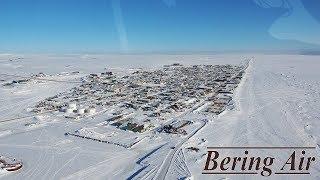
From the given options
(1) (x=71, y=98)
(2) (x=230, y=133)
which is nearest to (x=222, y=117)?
(2) (x=230, y=133)

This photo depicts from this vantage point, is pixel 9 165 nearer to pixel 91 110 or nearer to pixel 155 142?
pixel 155 142

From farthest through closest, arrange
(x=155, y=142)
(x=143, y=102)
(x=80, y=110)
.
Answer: (x=143, y=102)
(x=80, y=110)
(x=155, y=142)

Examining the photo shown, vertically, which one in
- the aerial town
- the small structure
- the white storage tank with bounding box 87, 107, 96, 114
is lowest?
the aerial town

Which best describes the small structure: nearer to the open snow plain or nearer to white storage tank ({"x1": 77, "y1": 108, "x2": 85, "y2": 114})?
the open snow plain

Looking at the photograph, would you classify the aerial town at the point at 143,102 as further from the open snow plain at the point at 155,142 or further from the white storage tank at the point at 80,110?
the open snow plain at the point at 155,142

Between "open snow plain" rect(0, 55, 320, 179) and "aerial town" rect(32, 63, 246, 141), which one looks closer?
"open snow plain" rect(0, 55, 320, 179)

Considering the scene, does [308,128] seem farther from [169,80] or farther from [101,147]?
[169,80]

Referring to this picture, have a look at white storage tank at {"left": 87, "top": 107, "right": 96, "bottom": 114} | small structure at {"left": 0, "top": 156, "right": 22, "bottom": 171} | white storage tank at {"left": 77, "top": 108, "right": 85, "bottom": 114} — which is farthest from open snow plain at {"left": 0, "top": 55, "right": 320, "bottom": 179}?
white storage tank at {"left": 77, "top": 108, "right": 85, "bottom": 114}

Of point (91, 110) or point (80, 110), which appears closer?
point (80, 110)

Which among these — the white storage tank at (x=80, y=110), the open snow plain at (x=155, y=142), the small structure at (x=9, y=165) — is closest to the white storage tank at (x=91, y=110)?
the white storage tank at (x=80, y=110)

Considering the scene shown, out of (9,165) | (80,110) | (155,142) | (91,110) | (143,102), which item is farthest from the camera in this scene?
(143,102)

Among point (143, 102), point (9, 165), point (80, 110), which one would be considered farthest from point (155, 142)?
point (143, 102)

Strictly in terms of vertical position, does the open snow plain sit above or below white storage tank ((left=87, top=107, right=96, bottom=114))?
below
